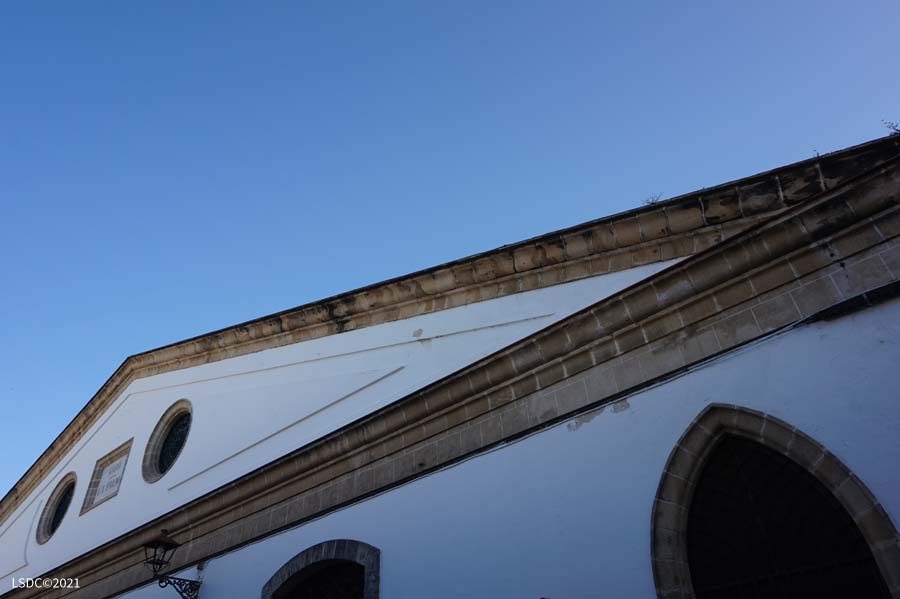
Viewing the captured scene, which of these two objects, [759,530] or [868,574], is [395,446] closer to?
[759,530]

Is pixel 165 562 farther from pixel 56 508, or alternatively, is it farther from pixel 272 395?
pixel 56 508

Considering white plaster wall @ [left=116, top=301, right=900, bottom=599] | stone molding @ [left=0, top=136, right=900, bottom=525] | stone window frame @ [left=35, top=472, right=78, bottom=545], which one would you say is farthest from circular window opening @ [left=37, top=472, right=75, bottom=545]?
white plaster wall @ [left=116, top=301, right=900, bottom=599]

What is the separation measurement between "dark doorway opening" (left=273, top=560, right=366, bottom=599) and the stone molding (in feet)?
8.29

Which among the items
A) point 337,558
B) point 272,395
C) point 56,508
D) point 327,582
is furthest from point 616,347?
point 56,508

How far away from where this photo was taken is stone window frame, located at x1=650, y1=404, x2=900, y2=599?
12.2ft

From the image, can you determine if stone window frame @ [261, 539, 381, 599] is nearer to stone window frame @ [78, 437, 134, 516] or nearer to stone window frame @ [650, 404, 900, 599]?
stone window frame @ [650, 404, 900, 599]

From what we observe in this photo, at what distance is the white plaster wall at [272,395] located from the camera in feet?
20.3

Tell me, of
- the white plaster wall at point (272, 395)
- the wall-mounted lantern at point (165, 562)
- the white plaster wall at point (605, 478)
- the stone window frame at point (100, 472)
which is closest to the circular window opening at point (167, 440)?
the white plaster wall at point (272, 395)

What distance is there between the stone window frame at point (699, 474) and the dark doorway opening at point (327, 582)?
3005mm

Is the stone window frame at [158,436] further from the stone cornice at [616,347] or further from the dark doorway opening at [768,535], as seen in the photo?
the dark doorway opening at [768,535]

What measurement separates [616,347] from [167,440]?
7.34 metres

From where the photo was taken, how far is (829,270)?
437 cm

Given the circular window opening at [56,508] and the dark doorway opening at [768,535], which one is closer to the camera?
the dark doorway opening at [768,535]

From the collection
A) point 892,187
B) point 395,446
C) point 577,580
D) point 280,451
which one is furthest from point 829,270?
point 280,451
